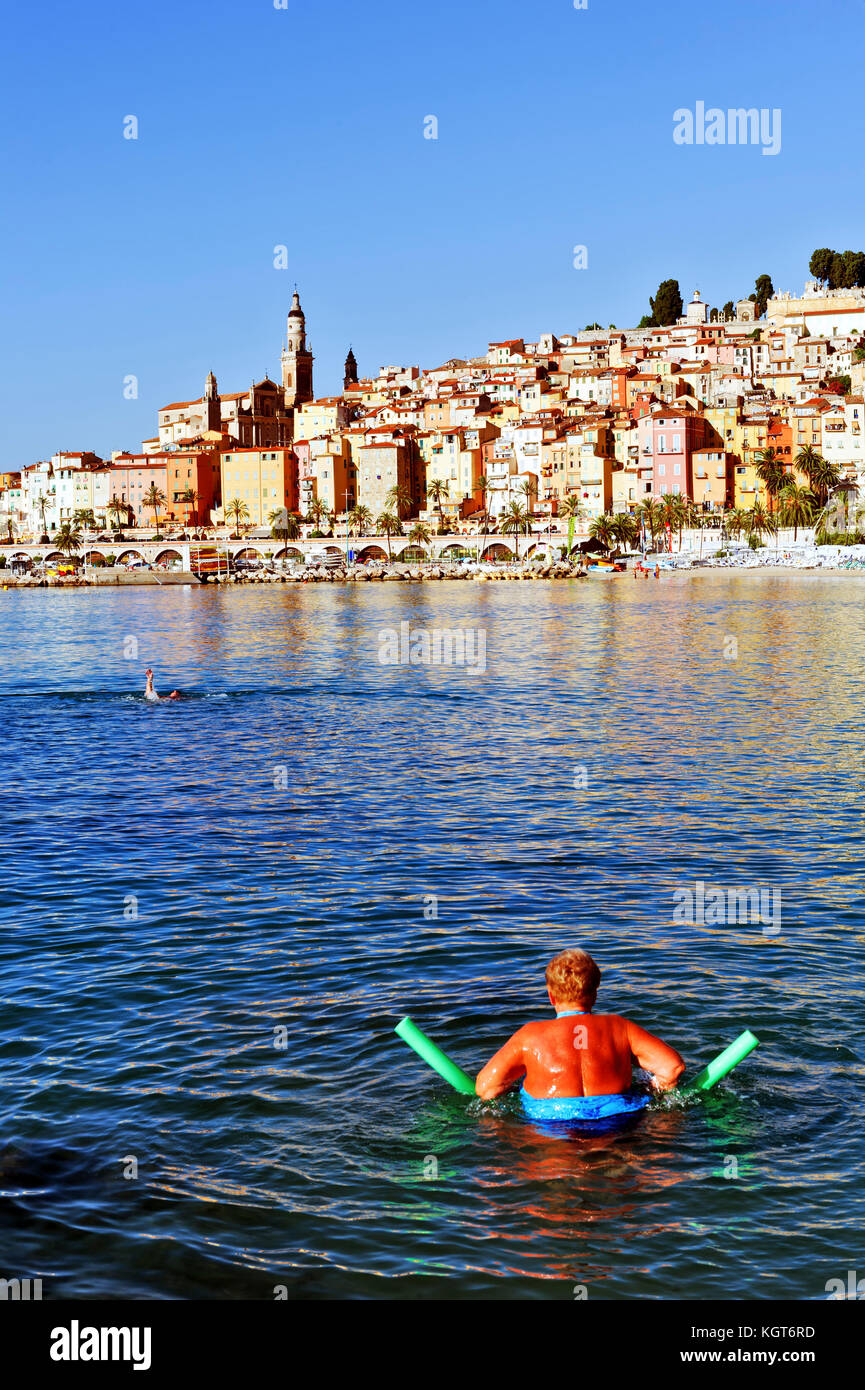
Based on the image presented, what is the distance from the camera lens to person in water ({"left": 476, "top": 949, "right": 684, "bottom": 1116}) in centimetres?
958

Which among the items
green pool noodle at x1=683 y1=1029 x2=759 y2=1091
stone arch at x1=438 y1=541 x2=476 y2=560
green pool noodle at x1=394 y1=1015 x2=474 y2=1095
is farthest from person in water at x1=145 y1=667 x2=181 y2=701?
stone arch at x1=438 y1=541 x2=476 y2=560

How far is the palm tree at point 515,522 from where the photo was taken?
18225 centimetres

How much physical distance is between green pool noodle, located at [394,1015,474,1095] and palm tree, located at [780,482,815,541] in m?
145

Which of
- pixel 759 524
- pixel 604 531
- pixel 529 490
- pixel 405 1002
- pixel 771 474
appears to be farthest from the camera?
pixel 529 490

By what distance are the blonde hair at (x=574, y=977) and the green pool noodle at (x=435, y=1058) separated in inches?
52.1

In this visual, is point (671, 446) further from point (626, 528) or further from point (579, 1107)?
point (579, 1107)

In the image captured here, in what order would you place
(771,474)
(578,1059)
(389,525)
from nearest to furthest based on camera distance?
(578,1059)
(771,474)
(389,525)

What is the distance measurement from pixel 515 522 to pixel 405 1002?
172 meters

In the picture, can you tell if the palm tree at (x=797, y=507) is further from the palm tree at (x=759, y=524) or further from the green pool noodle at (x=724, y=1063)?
the green pool noodle at (x=724, y=1063)

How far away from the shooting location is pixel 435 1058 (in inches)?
407

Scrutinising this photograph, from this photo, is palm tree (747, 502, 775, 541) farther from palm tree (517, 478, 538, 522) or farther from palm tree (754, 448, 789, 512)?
palm tree (517, 478, 538, 522)

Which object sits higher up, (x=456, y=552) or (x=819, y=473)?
(x=819, y=473)

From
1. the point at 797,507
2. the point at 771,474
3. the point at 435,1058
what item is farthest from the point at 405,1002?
the point at 771,474
